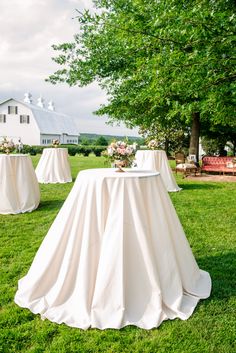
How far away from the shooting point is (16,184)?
898 centimetres

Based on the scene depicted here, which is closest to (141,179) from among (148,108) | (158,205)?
(158,205)

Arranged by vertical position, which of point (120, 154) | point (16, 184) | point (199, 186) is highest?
point (120, 154)

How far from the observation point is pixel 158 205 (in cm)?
400

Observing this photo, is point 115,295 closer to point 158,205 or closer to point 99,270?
point 99,270

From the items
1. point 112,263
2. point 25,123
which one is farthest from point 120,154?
point 25,123

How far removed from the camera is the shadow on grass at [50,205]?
9578 mm

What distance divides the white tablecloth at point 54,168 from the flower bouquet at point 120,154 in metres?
10.4

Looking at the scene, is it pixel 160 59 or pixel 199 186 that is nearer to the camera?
pixel 160 59

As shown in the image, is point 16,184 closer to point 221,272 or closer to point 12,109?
point 221,272

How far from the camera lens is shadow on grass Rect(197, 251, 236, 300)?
4.28 metres

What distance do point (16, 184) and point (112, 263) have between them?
593 cm

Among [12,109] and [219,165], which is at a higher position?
[12,109]

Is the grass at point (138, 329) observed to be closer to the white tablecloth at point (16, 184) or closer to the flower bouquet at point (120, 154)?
the white tablecloth at point (16, 184)

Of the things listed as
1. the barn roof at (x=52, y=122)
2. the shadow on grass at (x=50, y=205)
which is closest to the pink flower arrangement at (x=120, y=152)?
the shadow on grass at (x=50, y=205)
